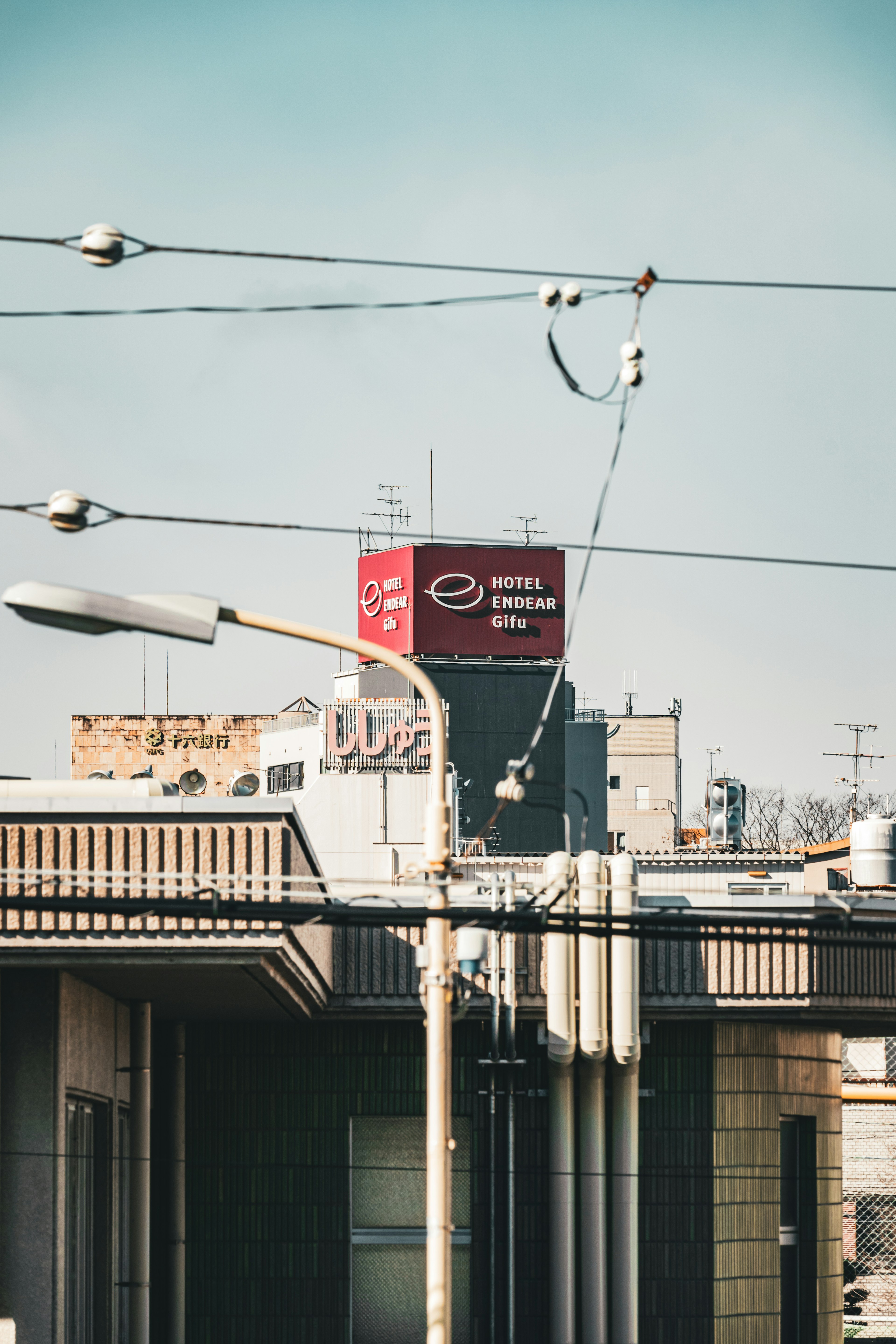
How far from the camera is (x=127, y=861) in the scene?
543 inches

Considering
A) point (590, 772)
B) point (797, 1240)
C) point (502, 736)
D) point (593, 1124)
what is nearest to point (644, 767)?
point (590, 772)

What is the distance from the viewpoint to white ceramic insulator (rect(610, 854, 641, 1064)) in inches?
778

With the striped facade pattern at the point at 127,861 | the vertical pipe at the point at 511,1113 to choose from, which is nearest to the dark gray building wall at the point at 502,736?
the vertical pipe at the point at 511,1113

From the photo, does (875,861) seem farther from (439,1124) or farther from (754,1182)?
(439,1124)

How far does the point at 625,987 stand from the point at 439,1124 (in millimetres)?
8486

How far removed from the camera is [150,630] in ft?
37.1

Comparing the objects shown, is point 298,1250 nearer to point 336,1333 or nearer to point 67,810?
point 336,1333

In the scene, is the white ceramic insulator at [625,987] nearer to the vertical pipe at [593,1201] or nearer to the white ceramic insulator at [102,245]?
the vertical pipe at [593,1201]

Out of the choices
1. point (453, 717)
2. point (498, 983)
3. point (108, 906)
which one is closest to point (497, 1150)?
point (498, 983)

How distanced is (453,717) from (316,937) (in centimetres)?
4994

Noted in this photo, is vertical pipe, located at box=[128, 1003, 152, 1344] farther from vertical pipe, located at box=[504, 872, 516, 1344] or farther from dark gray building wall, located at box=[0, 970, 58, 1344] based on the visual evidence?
dark gray building wall, located at box=[0, 970, 58, 1344]

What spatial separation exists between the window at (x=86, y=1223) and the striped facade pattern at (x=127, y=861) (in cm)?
324

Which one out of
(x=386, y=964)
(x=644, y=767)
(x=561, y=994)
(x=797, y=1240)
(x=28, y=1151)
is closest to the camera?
Answer: (x=28, y=1151)

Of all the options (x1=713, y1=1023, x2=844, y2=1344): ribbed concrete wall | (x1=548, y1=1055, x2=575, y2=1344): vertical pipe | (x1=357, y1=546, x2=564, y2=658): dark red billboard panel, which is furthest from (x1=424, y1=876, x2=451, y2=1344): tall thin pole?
(x1=357, y1=546, x2=564, y2=658): dark red billboard panel
